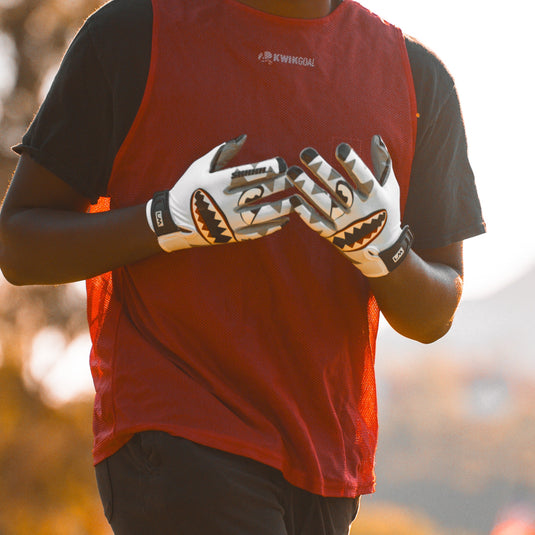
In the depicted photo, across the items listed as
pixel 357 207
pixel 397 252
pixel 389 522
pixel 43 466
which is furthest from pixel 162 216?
pixel 389 522

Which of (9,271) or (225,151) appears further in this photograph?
(9,271)

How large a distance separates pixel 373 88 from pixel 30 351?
335 inches

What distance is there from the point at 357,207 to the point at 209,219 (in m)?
0.27

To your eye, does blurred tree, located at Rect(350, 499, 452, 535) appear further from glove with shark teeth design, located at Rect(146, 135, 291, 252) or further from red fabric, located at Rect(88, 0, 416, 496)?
glove with shark teeth design, located at Rect(146, 135, 291, 252)

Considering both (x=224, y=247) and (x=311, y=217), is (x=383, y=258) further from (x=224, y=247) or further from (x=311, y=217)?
(x=224, y=247)

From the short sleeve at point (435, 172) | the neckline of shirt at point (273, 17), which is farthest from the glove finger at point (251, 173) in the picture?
the short sleeve at point (435, 172)

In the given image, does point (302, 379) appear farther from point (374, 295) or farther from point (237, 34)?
point (237, 34)

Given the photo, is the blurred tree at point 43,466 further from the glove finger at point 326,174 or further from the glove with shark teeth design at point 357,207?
the glove finger at point 326,174

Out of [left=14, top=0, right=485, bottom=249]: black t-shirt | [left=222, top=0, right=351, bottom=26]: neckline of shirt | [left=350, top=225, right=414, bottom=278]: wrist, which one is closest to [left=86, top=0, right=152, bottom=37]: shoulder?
[left=14, top=0, right=485, bottom=249]: black t-shirt

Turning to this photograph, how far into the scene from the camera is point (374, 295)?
1927 mm

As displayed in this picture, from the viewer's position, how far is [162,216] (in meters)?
1.68

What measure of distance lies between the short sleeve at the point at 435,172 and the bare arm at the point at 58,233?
663 millimetres

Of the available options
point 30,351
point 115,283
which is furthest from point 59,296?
point 115,283

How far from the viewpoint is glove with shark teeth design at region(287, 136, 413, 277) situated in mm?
1609
